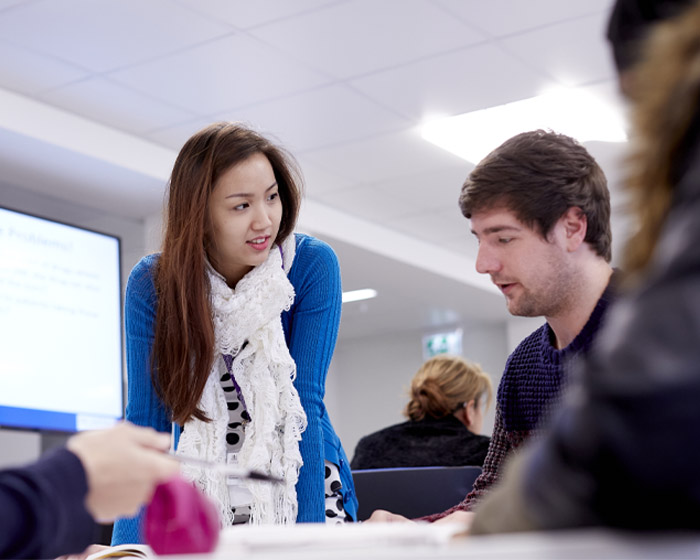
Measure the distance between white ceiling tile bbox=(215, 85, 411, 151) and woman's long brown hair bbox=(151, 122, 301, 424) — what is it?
232cm

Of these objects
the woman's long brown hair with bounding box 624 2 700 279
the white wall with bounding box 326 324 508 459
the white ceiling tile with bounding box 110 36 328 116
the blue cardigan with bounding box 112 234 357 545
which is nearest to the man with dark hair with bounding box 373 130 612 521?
the blue cardigan with bounding box 112 234 357 545

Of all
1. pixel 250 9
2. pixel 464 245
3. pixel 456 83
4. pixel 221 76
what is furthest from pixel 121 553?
pixel 464 245

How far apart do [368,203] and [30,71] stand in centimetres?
248

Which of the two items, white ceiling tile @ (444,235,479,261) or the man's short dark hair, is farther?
white ceiling tile @ (444,235,479,261)

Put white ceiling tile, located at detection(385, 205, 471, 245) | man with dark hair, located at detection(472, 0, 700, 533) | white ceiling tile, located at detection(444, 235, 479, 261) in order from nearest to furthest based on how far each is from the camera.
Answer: man with dark hair, located at detection(472, 0, 700, 533), white ceiling tile, located at detection(385, 205, 471, 245), white ceiling tile, located at detection(444, 235, 479, 261)

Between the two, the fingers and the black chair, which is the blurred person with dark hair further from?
the black chair

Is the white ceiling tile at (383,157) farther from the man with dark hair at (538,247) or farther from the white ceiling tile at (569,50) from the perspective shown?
the man with dark hair at (538,247)

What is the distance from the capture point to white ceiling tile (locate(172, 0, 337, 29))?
337 centimetres

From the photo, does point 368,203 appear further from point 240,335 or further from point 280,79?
point 240,335

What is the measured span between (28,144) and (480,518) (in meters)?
4.10

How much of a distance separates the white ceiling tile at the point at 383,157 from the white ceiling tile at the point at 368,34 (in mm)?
896

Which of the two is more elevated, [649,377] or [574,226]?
[574,226]

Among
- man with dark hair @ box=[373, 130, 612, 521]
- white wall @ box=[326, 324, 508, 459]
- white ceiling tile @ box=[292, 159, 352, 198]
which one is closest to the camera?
man with dark hair @ box=[373, 130, 612, 521]

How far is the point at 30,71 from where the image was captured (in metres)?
3.93
